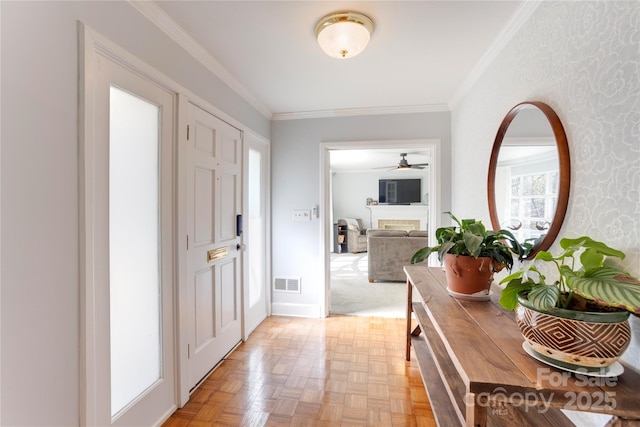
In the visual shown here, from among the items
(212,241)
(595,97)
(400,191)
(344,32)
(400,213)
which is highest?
(344,32)

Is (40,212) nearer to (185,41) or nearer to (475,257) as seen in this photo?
(185,41)

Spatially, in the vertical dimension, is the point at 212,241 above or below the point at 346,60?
below

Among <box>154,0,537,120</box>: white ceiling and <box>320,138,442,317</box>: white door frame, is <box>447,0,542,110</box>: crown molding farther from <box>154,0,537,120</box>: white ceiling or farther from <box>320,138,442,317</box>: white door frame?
<box>320,138,442,317</box>: white door frame

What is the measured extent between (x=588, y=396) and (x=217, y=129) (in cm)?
235

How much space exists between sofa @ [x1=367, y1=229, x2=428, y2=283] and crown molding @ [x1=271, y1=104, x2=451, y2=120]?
2123mm

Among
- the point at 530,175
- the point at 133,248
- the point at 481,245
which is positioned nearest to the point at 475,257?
the point at 481,245

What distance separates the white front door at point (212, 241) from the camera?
1.86m

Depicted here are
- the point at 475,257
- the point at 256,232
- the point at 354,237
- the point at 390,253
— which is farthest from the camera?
the point at 354,237

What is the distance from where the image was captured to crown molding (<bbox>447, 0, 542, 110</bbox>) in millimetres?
1434

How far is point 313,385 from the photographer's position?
76.0 inches

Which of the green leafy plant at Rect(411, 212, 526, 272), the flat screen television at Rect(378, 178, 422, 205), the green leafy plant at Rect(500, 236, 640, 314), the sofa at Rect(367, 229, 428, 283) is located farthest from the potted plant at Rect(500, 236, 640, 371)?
the flat screen television at Rect(378, 178, 422, 205)

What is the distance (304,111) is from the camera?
306 cm

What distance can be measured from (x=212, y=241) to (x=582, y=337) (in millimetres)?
2045

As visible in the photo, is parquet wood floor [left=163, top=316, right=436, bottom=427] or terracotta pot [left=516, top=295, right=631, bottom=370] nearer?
terracotta pot [left=516, top=295, right=631, bottom=370]
